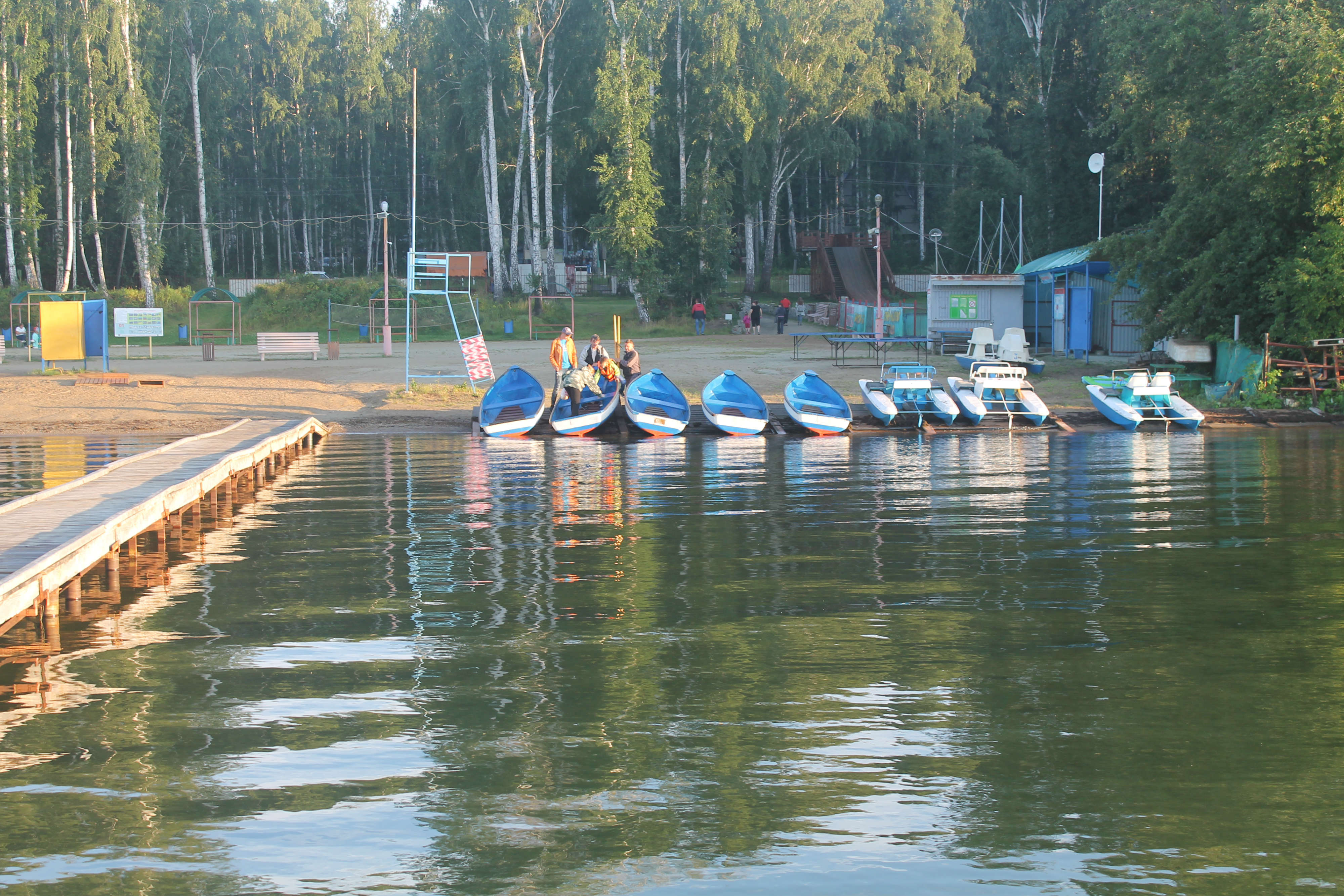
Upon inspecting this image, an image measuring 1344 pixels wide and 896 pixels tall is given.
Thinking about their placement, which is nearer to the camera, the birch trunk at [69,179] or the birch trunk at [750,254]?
the birch trunk at [69,179]

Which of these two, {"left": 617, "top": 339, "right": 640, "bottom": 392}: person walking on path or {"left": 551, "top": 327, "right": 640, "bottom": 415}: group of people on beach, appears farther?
{"left": 617, "top": 339, "right": 640, "bottom": 392}: person walking on path

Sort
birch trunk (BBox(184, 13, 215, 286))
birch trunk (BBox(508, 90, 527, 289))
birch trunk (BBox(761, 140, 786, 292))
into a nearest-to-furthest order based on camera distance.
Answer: birch trunk (BBox(508, 90, 527, 289)) < birch trunk (BBox(184, 13, 215, 286)) < birch trunk (BBox(761, 140, 786, 292))

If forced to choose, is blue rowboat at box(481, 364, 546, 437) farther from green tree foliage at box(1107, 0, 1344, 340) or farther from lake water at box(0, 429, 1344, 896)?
green tree foliage at box(1107, 0, 1344, 340)

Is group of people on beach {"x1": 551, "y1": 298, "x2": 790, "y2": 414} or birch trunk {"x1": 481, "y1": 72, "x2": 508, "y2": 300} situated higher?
birch trunk {"x1": 481, "y1": 72, "x2": 508, "y2": 300}

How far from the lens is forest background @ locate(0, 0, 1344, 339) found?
24.4 meters

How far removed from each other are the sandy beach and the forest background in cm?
558

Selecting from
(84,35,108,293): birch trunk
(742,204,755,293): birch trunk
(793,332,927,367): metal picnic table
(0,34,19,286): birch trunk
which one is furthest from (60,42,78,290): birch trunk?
(793,332,927,367): metal picnic table

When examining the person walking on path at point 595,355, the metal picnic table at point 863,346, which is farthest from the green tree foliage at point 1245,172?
the person walking on path at point 595,355

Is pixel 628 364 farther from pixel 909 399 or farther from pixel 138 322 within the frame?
pixel 138 322

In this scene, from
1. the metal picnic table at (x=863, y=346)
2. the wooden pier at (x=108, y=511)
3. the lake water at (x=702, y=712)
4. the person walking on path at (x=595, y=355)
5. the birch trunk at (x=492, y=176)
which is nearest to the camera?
the lake water at (x=702, y=712)

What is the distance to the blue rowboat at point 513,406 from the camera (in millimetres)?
20734

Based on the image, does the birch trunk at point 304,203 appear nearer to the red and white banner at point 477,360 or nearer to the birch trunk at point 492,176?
the birch trunk at point 492,176

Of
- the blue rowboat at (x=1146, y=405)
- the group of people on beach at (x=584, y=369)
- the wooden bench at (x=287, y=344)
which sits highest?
the wooden bench at (x=287, y=344)

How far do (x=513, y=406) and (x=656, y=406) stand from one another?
2621mm
